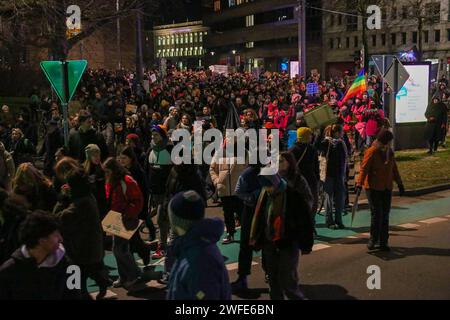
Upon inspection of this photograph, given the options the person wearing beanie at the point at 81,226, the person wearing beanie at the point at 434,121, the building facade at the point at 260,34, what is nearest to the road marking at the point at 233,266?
the person wearing beanie at the point at 81,226

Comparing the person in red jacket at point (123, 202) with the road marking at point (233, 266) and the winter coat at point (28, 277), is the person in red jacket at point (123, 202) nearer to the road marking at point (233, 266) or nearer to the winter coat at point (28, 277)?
the road marking at point (233, 266)

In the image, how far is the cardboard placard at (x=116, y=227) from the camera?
23.8 feet

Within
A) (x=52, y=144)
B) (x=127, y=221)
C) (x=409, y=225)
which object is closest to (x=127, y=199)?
(x=127, y=221)

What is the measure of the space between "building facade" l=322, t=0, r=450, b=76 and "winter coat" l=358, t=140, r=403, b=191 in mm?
50425

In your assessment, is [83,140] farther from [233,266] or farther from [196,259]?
[196,259]

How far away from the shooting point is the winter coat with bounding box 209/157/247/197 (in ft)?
30.0

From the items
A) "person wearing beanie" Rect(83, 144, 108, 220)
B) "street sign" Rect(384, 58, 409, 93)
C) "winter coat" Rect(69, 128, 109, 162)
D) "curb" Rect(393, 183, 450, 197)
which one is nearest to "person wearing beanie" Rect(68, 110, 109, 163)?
"winter coat" Rect(69, 128, 109, 162)

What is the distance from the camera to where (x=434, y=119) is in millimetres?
18750

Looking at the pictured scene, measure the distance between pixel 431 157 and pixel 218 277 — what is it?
1530cm

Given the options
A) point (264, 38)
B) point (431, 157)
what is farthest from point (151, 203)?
point (264, 38)

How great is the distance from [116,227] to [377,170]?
3.71m

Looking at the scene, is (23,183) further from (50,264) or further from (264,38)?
(264,38)

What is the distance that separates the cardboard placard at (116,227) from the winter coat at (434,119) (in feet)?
45.0

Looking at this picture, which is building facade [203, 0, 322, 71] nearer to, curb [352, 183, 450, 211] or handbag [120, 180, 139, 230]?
curb [352, 183, 450, 211]
